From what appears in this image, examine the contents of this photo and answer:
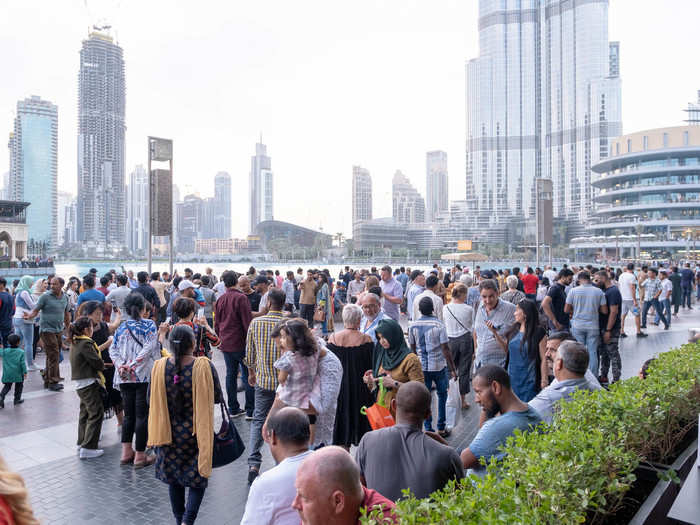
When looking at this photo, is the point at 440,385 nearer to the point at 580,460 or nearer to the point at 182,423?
the point at 182,423

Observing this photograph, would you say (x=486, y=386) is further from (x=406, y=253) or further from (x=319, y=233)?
(x=319, y=233)

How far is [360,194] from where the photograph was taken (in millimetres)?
195750

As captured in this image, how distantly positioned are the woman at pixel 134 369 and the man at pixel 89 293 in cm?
404

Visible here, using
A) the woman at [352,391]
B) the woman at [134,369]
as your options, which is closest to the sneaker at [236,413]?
the woman at [134,369]

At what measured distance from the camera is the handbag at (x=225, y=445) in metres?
3.60

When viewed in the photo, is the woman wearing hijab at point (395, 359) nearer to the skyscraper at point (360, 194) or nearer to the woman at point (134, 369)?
the woman at point (134, 369)

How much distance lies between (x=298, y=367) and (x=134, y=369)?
6.63 feet

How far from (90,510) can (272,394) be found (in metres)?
1.79

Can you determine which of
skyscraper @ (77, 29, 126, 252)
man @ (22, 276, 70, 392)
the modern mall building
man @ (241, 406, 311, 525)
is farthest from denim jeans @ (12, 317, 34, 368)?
skyscraper @ (77, 29, 126, 252)

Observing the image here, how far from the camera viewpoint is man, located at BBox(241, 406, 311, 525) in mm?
2240

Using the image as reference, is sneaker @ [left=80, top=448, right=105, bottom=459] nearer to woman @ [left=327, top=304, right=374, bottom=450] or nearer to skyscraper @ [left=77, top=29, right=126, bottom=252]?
woman @ [left=327, top=304, right=374, bottom=450]

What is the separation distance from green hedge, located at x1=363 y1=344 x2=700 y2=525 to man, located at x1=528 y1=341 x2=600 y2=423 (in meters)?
0.29

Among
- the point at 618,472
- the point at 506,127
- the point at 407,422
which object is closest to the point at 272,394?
Result: the point at 407,422

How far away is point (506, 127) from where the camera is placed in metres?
145
